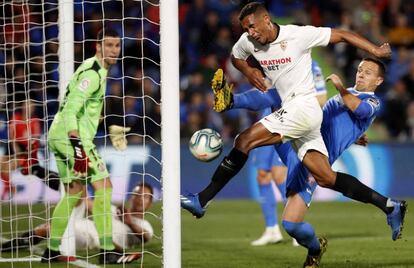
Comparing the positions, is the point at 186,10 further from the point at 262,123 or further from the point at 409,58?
the point at 262,123

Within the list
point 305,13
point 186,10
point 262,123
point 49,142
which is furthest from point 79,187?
point 305,13

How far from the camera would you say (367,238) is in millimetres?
10250

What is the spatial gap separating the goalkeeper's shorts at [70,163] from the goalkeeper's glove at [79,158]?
0.13 ft

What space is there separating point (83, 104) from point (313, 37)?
217cm

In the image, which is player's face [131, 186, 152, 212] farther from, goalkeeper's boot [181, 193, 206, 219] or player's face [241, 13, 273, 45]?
player's face [241, 13, 273, 45]

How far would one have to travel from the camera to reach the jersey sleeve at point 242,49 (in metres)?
7.63

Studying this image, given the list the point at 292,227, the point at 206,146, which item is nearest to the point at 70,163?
the point at 206,146

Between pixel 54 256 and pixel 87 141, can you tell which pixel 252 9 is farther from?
pixel 54 256

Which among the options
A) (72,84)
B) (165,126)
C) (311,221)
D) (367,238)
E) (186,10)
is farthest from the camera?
(186,10)

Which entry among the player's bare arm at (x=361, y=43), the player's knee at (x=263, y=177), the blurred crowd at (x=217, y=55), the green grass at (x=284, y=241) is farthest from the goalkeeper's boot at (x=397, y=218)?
the blurred crowd at (x=217, y=55)

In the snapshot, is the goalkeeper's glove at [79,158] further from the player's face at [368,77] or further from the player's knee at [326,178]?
the player's face at [368,77]

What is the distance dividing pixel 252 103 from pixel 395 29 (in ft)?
34.8

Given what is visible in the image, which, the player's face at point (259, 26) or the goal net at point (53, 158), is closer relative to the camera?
the goal net at point (53, 158)

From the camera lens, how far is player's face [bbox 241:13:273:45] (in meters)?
7.31
